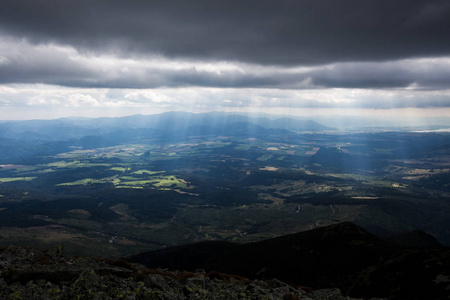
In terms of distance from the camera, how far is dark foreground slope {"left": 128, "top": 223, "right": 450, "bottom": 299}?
58344 mm

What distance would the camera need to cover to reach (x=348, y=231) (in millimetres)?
128750

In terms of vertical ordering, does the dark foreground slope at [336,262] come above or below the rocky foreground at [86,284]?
below

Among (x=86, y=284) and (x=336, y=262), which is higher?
(x=86, y=284)

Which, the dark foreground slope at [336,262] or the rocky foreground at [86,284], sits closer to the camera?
the rocky foreground at [86,284]

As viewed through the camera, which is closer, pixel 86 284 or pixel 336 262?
pixel 86 284

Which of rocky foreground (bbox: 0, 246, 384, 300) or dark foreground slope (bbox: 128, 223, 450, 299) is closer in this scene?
rocky foreground (bbox: 0, 246, 384, 300)

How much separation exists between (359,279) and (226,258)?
78104 mm

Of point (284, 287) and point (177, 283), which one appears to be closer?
point (177, 283)

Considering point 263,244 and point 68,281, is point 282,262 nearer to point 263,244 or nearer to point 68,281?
point 263,244

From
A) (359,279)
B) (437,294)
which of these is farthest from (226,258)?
(437,294)

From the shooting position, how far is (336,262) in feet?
315

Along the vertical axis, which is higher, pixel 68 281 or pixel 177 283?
pixel 68 281

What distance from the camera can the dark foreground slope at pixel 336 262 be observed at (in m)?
58.3

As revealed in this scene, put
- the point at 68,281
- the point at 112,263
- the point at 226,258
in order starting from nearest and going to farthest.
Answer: the point at 68,281
the point at 112,263
the point at 226,258
